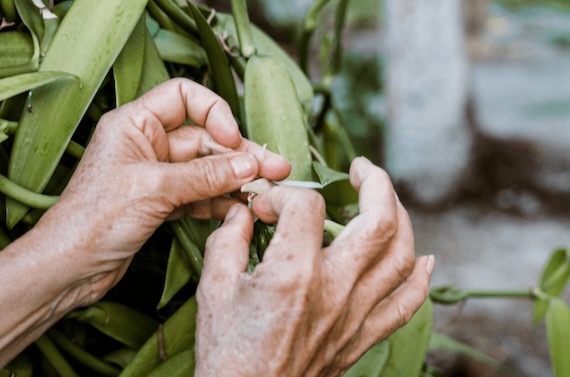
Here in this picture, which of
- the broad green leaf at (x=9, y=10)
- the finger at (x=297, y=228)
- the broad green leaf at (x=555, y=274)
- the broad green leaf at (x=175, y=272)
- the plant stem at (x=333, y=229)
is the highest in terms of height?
the broad green leaf at (x=9, y=10)

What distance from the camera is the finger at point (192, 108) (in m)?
0.60

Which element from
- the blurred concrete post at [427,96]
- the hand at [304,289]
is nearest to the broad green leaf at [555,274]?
the hand at [304,289]

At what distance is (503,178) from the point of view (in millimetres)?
3230

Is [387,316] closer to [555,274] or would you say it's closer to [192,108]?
[192,108]

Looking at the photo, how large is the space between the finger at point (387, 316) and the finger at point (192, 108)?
17cm

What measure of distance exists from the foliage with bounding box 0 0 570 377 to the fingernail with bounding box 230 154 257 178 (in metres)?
0.05

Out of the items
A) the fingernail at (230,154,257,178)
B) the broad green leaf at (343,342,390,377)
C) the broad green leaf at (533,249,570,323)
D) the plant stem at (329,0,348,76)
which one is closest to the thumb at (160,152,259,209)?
the fingernail at (230,154,257,178)

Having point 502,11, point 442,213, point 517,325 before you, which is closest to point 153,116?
point 517,325

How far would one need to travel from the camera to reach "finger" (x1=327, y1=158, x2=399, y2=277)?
1.73 ft

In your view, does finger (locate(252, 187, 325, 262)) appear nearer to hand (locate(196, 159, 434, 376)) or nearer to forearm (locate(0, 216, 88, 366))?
hand (locate(196, 159, 434, 376))

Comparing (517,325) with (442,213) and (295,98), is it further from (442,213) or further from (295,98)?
(295,98)

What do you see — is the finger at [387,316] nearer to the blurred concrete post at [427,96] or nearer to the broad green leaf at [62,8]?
the broad green leaf at [62,8]

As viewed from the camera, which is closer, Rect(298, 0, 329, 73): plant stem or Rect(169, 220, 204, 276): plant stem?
Rect(169, 220, 204, 276): plant stem

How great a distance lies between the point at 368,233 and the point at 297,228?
5 cm
